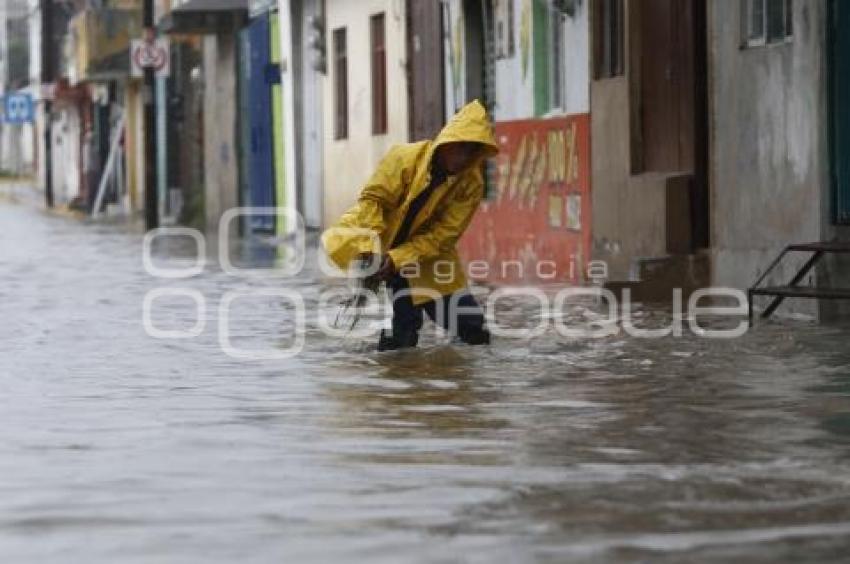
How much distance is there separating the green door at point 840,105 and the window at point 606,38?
15.9 feet

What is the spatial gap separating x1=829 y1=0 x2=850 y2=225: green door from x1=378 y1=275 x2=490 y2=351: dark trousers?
2437 mm

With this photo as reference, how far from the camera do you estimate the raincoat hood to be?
41.5 ft

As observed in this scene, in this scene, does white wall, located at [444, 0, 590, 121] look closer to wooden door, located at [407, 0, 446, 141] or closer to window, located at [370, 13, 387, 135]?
wooden door, located at [407, 0, 446, 141]

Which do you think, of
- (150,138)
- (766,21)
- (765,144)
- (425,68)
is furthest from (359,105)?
(765,144)

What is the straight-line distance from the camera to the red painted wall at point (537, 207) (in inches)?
790

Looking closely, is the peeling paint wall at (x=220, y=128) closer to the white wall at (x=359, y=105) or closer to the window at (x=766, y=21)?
the white wall at (x=359, y=105)

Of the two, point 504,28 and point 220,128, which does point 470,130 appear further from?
point 220,128

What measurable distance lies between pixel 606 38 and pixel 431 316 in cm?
657

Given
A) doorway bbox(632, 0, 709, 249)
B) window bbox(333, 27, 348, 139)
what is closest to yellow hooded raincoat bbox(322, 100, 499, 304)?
doorway bbox(632, 0, 709, 249)

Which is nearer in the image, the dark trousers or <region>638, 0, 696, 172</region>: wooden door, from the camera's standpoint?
the dark trousers

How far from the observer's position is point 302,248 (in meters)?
30.1

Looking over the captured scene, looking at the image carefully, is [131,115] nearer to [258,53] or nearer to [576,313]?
[258,53]

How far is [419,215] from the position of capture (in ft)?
43.0

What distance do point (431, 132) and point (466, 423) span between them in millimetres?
16426
